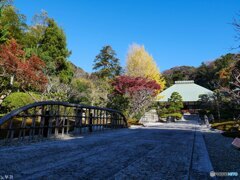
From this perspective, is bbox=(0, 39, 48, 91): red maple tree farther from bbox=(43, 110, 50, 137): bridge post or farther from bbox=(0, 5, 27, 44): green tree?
bbox=(0, 5, 27, 44): green tree

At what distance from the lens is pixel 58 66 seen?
930 inches

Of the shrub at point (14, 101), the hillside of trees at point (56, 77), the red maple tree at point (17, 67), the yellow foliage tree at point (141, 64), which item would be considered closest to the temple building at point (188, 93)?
the yellow foliage tree at point (141, 64)

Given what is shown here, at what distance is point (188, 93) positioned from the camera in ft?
118

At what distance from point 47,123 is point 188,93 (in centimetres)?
3214

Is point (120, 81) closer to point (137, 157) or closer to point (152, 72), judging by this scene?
point (152, 72)

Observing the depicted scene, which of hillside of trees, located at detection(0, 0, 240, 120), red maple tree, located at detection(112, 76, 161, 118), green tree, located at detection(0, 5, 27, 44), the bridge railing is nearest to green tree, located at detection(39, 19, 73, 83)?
hillside of trees, located at detection(0, 0, 240, 120)

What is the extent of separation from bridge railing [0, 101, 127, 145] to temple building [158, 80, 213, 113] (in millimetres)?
23419

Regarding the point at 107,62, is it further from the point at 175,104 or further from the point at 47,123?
the point at 47,123

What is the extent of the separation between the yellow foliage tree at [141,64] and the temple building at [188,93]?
440cm

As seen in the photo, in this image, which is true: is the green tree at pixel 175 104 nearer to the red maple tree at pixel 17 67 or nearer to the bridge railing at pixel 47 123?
the bridge railing at pixel 47 123

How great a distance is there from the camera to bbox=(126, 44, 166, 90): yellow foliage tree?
29.9m

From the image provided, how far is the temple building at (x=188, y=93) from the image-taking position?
3397 cm

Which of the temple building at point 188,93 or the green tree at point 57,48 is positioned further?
the temple building at point 188,93

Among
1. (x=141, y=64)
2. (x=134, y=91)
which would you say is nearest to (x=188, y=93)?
(x=141, y=64)
